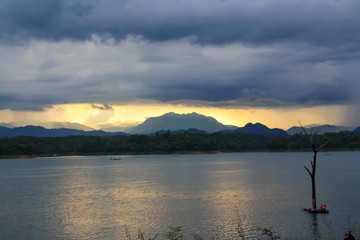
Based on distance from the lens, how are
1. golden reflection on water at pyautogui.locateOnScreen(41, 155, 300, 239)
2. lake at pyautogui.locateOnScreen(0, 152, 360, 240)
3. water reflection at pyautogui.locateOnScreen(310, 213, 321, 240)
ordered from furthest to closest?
1. golden reflection on water at pyautogui.locateOnScreen(41, 155, 300, 239)
2. lake at pyautogui.locateOnScreen(0, 152, 360, 240)
3. water reflection at pyautogui.locateOnScreen(310, 213, 321, 240)

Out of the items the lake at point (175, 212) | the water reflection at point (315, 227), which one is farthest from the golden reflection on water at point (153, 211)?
the water reflection at point (315, 227)

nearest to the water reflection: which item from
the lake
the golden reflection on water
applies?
the lake

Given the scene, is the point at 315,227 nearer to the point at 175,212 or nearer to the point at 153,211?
the point at 175,212

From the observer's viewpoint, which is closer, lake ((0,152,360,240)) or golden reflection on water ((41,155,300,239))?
lake ((0,152,360,240))

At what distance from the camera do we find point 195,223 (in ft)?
155

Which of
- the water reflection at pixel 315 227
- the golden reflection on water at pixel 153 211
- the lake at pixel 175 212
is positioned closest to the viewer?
the water reflection at pixel 315 227

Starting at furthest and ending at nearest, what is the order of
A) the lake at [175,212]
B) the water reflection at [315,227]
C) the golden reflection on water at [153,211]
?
1. the golden reflection on water at [153,211]
2. the lake at [175,212]
3. the water reflection at [315,227]

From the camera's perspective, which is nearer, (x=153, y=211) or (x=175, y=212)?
(x=175, y=212)

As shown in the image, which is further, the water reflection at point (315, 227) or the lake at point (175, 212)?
the lake at point (175, 212)

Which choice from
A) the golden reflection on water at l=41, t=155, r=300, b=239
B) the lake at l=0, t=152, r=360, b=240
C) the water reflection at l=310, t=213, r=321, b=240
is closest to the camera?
the water reflection at l=310, t=213, r=321, b=240

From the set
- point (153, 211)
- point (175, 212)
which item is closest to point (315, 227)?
point (175, 212)

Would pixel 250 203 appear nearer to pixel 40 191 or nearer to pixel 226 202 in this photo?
pixel 226 202

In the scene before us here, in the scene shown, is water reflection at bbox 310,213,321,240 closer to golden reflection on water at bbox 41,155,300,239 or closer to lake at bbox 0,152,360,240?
lake at bbox 0,152,360,240

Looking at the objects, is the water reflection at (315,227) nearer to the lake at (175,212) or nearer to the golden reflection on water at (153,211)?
A: the lake at (175,212)
